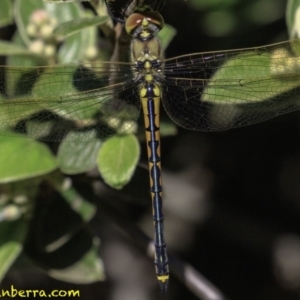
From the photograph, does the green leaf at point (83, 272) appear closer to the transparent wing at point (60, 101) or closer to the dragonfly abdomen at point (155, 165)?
the dragonfly abdomen at point (155, 165)

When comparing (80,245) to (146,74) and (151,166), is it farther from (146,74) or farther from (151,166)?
(146,74)

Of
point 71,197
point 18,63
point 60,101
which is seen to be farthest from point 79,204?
point 18,63

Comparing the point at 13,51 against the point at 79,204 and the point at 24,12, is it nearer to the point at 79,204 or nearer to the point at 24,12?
the point at 24,12

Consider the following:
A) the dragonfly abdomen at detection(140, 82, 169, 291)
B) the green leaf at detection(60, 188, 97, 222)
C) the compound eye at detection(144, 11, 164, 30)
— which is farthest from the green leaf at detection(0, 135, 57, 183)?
the compound eye at detection(144, 11, 164, 30)

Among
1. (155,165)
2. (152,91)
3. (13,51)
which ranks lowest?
(155,165)

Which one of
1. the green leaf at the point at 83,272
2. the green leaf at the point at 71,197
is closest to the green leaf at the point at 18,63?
the green leaf at the point at 71,197

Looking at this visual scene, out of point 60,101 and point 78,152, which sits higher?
point 60,101

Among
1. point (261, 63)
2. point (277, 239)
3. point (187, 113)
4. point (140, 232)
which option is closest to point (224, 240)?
point (277, 239)

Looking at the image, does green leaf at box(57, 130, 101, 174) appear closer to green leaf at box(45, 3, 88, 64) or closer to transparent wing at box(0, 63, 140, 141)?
transparent wing at box(0, 63, 140, 141)
